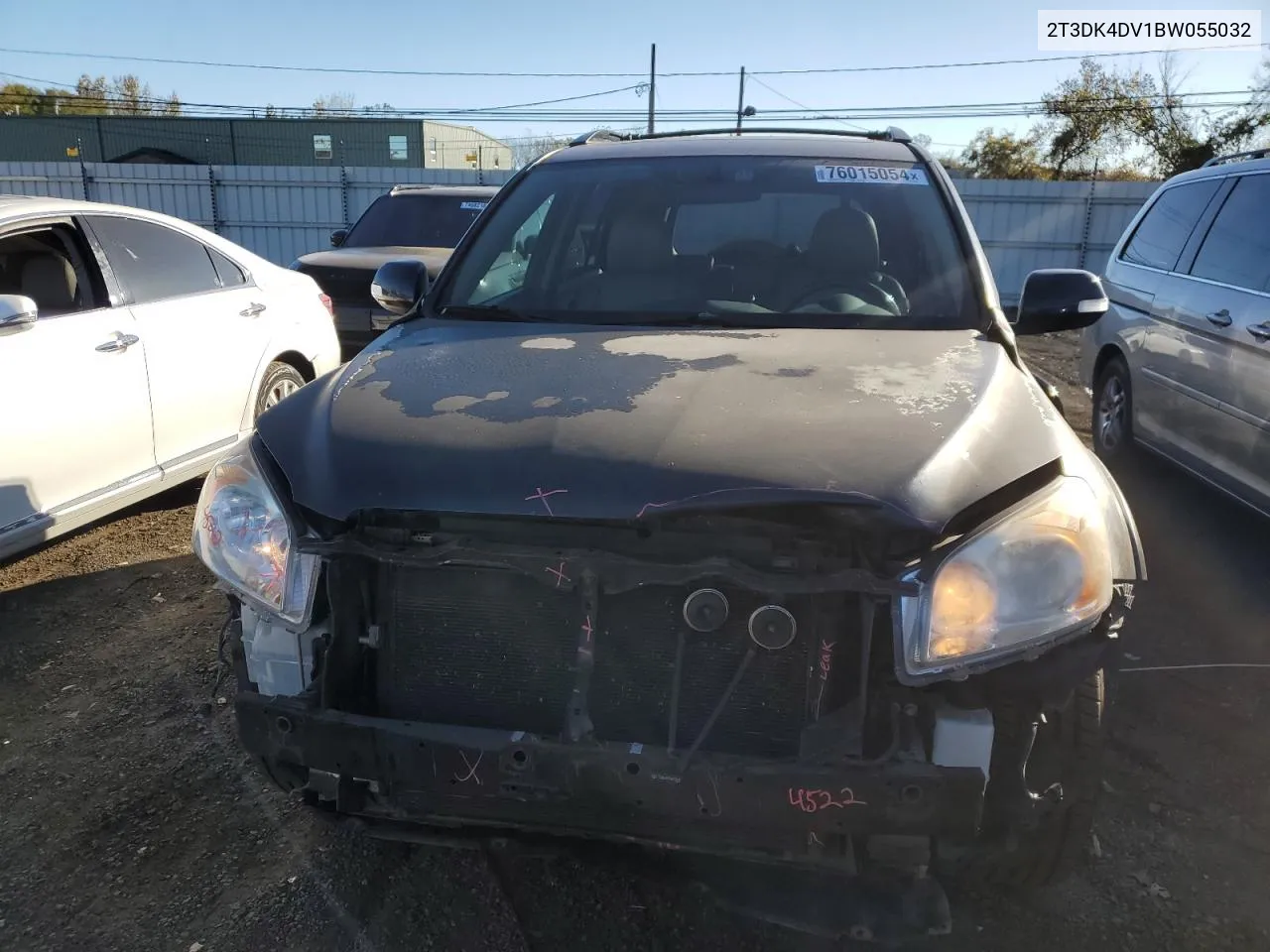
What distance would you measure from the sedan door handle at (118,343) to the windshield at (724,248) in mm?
1908

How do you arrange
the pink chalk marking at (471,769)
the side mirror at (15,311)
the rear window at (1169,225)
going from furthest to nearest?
the rear window at (1169,225)
the side mirror at (15,311)
the pink chalk marking at (471,769)

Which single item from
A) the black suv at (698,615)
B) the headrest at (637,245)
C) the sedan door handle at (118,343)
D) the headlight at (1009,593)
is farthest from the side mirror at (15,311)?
the headlight at (1009,593)

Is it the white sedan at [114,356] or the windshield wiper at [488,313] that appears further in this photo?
the white sedan at [114,356]

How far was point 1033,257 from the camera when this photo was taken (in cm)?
1786

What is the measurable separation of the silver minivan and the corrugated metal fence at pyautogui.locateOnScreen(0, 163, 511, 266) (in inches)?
562

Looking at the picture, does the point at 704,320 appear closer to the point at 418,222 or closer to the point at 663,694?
the point at 663,694

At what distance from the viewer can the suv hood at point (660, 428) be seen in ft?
6.19

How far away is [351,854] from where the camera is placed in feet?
8.48

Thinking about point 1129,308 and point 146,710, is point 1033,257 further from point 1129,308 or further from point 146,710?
point 146,710

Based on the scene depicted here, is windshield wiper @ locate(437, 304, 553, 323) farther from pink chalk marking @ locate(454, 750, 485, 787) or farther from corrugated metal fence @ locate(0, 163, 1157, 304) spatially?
corrugated metal fence @ locate(0, 163, 1157, 304)

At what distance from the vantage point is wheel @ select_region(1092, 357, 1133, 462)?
6078 mm

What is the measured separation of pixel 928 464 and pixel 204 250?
456cm

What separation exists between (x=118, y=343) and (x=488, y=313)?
2.19 metres

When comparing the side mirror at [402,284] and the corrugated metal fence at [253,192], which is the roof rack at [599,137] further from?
the corrugated metal fence at [253,192]
